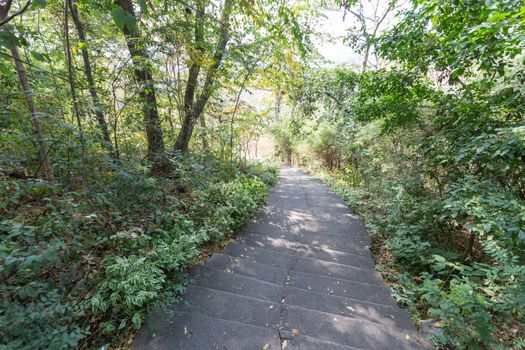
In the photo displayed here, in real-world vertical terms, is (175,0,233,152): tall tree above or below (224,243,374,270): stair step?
above

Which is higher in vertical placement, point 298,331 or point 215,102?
point 215,102

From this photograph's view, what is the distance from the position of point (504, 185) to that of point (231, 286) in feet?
10.7

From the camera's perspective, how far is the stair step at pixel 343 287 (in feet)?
8.32

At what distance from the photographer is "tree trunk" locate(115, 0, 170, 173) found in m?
3.17

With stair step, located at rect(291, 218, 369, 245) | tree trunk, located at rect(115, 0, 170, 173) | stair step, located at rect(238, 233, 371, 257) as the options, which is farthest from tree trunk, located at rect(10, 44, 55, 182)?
stair step, located at rect(291, 218, 369, 245)

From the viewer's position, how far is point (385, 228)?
3771 millimetres

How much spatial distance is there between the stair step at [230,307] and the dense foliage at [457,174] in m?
1.44

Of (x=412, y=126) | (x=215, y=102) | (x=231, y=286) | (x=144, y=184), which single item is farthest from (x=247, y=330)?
(x=215, y=102)

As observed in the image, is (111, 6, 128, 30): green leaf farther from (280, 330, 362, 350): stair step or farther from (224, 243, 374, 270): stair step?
(224, 243, 374, 270): stair step

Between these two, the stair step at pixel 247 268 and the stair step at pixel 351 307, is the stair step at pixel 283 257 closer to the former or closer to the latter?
the stair step at pixel 247 268

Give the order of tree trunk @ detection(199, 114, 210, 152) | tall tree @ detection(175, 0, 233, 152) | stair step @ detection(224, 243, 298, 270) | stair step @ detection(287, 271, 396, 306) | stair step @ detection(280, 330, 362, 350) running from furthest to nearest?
tree trunk @ detection(199, 114, 210, 152), tall tree @ detection(175, 0, 233, 152), stair step @ detection(224, 243, 298, 270), stair step @ detection(287, 271, 396, 306), stair step @ detection(280, 330, 362, 350)

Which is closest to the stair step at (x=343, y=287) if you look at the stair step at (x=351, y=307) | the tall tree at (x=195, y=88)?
the stair step at (x=351, y=307)

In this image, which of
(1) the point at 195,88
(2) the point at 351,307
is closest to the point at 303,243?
(2) the point at 351,307

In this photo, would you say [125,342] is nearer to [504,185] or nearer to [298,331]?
[298,331]
